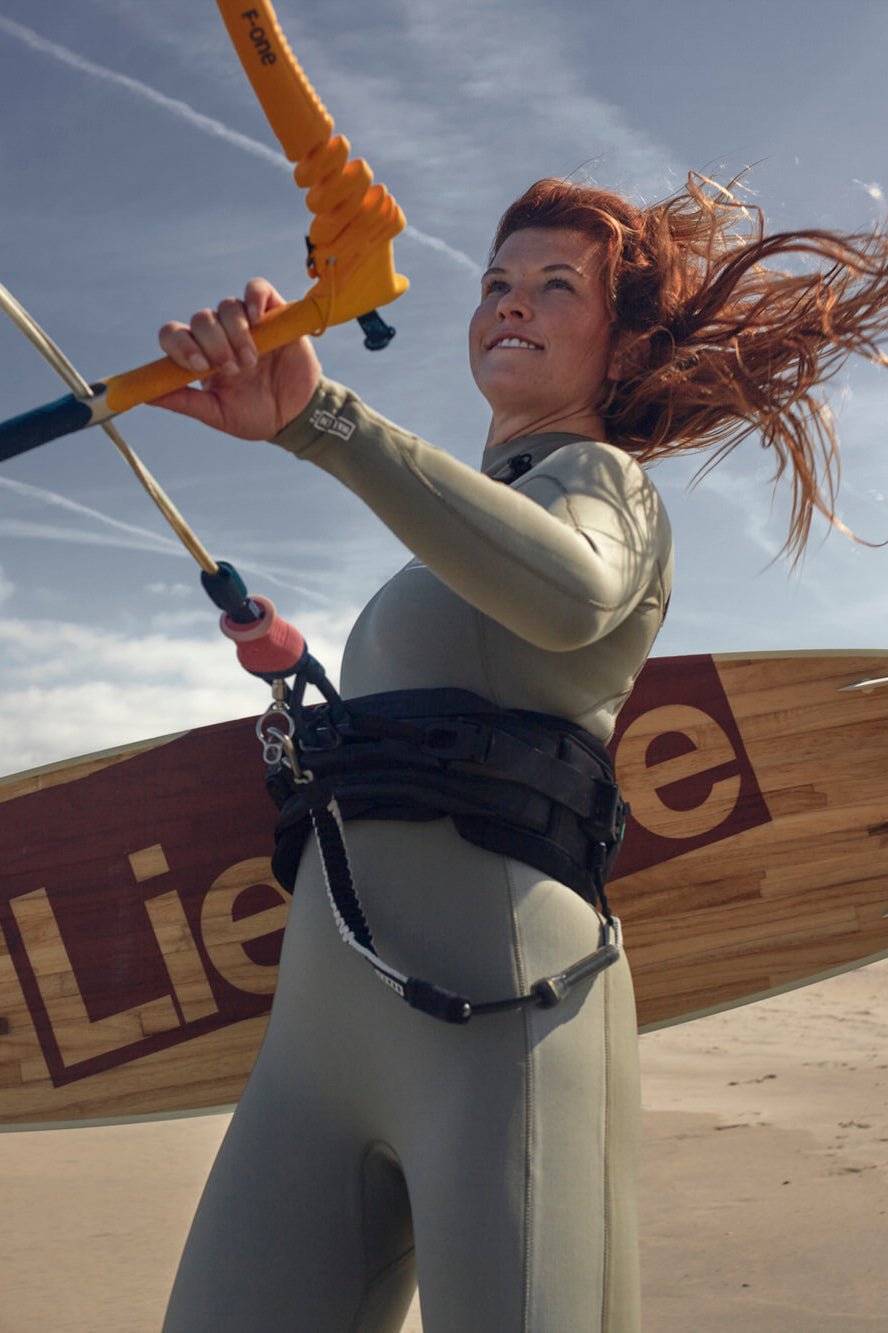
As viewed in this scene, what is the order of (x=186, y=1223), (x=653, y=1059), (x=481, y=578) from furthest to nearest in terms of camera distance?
1. (x=653, y=1059)
2. (x=186, y=1223)
3. (x=481, y=578)

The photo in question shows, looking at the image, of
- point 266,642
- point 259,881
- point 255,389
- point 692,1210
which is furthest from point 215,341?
point 692,1210

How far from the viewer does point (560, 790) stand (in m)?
1.36

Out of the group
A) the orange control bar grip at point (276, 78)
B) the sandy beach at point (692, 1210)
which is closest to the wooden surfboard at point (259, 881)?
the sandy beach at point (692, 1210)

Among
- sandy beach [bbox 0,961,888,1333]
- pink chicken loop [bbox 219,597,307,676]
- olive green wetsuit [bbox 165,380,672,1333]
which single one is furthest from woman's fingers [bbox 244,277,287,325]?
sandy beach [bbox 0,961,888,1333]

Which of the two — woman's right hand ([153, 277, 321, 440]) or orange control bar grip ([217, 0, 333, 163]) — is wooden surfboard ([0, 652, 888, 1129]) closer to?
woman's right hand ([153, 277, 321, 440])

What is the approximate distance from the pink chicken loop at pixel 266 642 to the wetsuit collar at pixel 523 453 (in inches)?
16.7

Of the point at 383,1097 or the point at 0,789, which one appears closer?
the point at 383,1097

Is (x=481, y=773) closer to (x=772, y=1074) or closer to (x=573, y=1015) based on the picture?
(x=573, y=1015)

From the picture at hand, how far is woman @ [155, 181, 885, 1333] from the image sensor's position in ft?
3.75

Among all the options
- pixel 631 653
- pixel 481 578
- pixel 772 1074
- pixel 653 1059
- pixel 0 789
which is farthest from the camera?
pixel 653 1059

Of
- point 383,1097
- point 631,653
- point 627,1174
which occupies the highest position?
point 631,653

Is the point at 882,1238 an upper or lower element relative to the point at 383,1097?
lower

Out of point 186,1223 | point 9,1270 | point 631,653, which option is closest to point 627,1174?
point 631,653

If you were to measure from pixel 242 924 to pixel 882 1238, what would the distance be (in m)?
2.43
